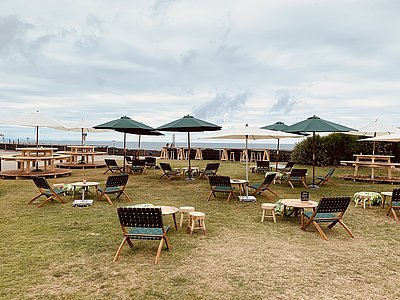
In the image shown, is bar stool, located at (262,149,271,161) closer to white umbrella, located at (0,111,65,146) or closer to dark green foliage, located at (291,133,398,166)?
dark green foliage, located at (291,133,398,166)

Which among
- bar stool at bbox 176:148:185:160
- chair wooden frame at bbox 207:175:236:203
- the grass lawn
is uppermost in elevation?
bar stool at bbox 176:148:185:160

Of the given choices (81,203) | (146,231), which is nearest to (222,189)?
(81,203)

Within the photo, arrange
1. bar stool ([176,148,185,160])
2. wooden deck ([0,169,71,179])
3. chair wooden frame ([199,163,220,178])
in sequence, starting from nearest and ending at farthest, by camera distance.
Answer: wooden deck ([0,169,71,179])
chair wooden frame ([199,163,220,178])
bar stool ([176,148,185,160])

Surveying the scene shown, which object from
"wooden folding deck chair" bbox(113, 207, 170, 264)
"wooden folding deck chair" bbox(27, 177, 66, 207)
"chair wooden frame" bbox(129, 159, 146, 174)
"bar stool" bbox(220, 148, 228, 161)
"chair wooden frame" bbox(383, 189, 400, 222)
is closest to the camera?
"wooden folding deck chair" bbox(113, 207, 170, 264)

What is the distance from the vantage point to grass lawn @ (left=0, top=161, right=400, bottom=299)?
3.55 m

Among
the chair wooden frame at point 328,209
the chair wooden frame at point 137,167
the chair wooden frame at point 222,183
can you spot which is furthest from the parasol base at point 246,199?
the chair wooden frame at point 137,167

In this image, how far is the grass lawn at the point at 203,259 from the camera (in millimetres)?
3553

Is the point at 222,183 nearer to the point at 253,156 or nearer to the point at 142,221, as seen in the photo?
the point at 142,221

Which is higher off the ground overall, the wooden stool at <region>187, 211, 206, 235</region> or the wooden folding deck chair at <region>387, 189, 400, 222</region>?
the wooden folding deck chair at <region>387, 189, 400, 222</region>

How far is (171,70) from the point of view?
1984 centimetres

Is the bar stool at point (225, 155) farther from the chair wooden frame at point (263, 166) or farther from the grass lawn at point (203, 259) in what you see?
the grass lawn at point (203, 259)

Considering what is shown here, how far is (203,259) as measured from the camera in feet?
14.7

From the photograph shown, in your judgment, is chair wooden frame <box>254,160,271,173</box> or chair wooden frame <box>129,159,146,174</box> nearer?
chair wooden frame <box>129,159,146,174</box>

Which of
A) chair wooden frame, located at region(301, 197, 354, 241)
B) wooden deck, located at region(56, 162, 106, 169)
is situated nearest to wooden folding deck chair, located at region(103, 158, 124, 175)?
wooden deck, located at region(56, 162, 106, 169)
